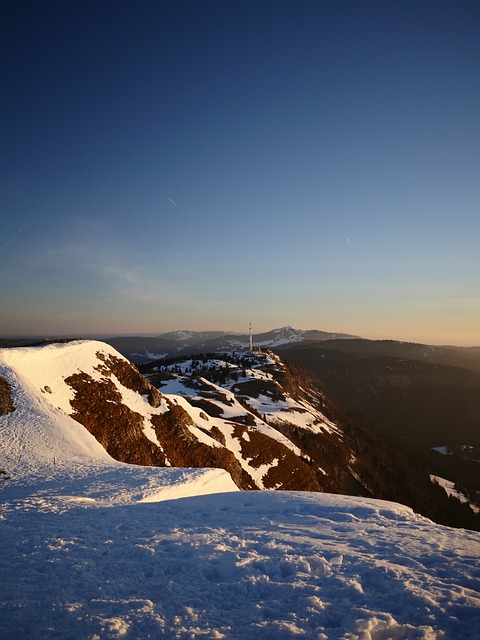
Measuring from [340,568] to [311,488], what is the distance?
55167 millimetres

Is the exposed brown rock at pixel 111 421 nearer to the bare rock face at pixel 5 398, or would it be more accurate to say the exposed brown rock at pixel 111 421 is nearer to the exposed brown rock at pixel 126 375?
the exposed brown rock at pixel 126 375

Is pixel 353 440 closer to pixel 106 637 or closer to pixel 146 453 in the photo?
pixel 146 453

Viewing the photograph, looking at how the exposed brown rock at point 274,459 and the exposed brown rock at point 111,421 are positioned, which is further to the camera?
the exposed brown rock at point 274,459

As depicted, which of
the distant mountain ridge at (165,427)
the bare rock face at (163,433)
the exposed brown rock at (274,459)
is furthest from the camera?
the exposed brown rock at (274,459)

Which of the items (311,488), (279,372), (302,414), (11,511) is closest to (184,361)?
(279,372)

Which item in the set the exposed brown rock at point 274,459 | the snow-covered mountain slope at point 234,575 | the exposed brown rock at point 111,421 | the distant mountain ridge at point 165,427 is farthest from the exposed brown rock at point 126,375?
the snow-covered mountain slope at point 234,575

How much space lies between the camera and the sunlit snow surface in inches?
241

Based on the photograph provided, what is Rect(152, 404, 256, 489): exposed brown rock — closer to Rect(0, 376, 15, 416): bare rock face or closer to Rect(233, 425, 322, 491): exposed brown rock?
Rect(233, 425, 322, 491): exposed brown rock

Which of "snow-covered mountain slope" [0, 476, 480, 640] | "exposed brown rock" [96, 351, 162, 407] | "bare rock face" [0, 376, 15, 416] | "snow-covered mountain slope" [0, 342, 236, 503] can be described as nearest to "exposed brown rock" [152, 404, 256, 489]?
"exposed brown rock" [96, 351, 162, 407]

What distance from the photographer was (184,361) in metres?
198

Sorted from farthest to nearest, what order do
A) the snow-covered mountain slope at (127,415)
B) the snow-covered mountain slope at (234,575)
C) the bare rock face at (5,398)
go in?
the snow-covered mountain slope at (127,415)
the bare rock face at (5,398)
the snow-covered mountain slope at (234,575)

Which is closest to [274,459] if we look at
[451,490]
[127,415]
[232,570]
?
[127,415]

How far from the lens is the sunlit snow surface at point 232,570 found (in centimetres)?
Answer: 612

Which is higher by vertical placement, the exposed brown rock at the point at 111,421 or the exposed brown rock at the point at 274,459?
the exposed brown rock at the point at 111,421
